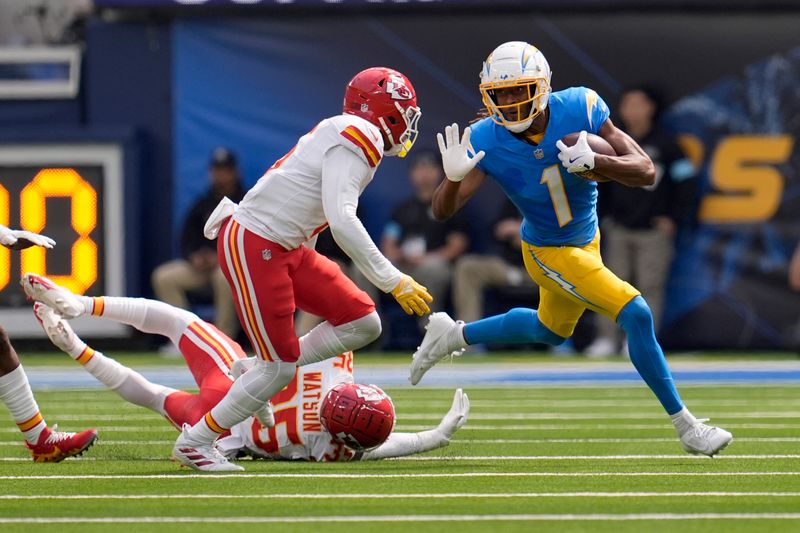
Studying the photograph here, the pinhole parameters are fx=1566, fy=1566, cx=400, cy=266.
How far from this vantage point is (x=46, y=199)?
13.0 m

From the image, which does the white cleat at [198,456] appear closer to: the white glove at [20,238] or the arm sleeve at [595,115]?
the white glove at [20,238]

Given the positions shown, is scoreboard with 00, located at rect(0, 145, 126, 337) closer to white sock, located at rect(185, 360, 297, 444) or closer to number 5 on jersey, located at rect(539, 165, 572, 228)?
number 5 on jersey, located at rect(539, 165, 572, 228)

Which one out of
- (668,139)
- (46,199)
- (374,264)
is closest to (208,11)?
(46,199)

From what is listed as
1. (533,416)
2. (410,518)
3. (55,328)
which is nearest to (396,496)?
(410,518)

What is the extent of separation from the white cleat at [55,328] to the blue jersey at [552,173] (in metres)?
1.93

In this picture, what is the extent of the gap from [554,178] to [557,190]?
0.18 ft

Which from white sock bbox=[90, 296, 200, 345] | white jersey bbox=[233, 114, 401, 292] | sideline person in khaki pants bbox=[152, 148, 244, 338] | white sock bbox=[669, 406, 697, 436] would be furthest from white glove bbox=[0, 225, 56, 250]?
sideline person in khaki pants bbox=[152, 148, 244, 338]

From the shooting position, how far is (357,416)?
614cm

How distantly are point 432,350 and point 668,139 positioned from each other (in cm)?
595

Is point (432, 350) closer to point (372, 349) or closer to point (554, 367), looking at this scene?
point (554, 367)

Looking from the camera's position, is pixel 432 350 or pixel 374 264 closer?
pixel 374 264

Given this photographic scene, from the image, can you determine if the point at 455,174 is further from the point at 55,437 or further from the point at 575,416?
the point at 575,416

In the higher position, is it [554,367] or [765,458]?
[765,458]

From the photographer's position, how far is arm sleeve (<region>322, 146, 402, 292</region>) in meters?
5.95
